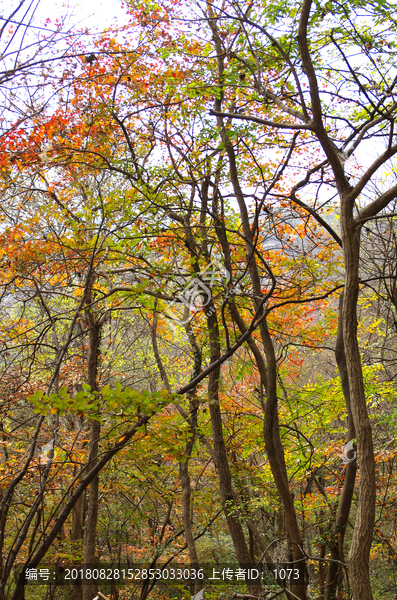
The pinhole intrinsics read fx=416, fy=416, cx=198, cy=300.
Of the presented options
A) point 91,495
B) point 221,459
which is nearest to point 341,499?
point 221,459

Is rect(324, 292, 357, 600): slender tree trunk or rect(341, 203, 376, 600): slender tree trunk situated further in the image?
rect(324, 292, 357, 600): slender tree trunk

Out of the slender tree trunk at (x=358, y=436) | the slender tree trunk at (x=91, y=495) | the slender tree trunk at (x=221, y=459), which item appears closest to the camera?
the slender tree trunk at (x=358, y=436)

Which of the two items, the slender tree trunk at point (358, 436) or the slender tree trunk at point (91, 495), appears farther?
the slender tree trunk at point (91, 495)

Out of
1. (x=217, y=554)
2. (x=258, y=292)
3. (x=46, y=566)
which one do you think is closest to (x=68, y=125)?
(x=258, y=292)

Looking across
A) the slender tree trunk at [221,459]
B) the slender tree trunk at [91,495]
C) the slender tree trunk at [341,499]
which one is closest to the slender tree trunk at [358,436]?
the slender tree trunk at [341,499]

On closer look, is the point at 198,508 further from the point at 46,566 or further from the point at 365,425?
the point at 365,425

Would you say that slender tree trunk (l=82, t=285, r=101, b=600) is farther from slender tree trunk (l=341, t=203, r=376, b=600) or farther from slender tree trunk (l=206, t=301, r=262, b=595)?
→ slender tree trunk (l=341, t=203, r=376, b=600)

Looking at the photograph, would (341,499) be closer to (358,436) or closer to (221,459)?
(221,459)

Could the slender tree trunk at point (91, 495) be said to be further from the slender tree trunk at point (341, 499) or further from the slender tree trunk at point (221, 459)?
the slender tree trunk at point (341, 499)

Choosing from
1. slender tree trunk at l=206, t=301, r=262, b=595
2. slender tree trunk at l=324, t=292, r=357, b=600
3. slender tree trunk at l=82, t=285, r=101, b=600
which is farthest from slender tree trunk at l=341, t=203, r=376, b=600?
slender tree trunk at l=82, t=285, r=101, b=600

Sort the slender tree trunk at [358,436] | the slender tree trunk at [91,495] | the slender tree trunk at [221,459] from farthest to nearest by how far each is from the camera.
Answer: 1. the slender tree trunk at [221,459]
2. the slender tree trunk at [91,495]
3. the slender tree trunk at [358,436]

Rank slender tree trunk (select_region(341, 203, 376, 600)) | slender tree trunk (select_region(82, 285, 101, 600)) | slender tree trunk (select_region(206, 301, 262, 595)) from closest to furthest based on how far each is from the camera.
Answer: slender tree trunk (select_region(341, 203, 376, 600)) → slender tree trunk (select_region(82, 285, 101, 600)) → slender tree trunk (select_region(206, 301, 262, 595))

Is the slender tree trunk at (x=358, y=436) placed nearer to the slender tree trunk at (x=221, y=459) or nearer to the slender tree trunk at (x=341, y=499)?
the slender tree trunk at (x=341, y=499)

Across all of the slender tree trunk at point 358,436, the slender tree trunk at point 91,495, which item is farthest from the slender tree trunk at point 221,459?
the slender tree trunk at point 358,436
